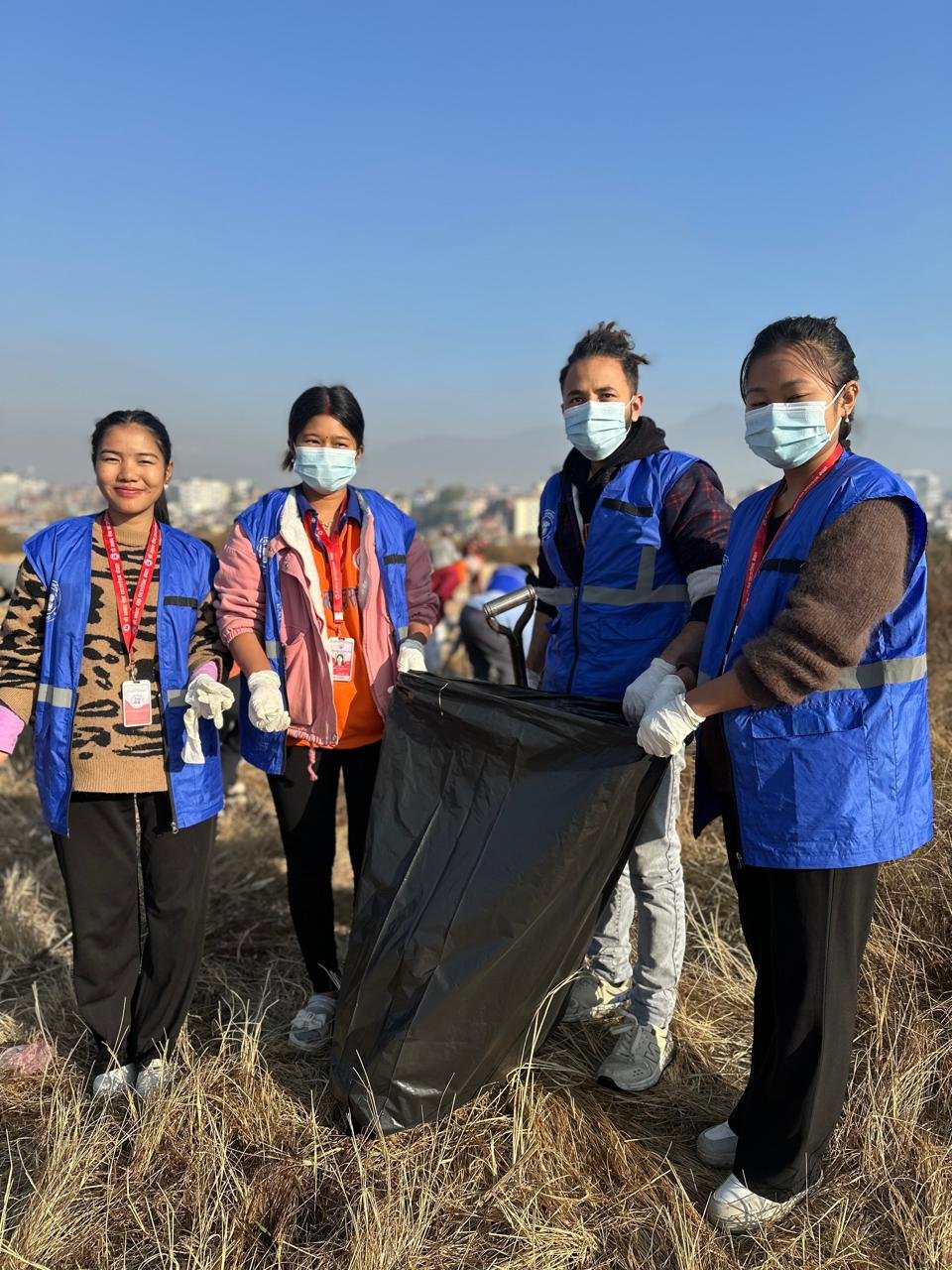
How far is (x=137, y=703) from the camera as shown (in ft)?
7.58

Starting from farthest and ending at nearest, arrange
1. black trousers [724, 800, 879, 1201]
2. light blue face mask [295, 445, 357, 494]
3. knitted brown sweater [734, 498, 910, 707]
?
light blue face mask [295, 445, 357, 494], black trousers [724, 800, 879, 1201], knitted brown sweater [734, 498, 910, 707]

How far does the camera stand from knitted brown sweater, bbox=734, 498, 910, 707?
1623 millimetres

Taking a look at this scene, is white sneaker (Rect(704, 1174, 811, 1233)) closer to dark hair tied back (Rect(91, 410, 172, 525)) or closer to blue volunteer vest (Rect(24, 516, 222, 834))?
blue volunteer vest (Rect(24, 516, 222, 834))

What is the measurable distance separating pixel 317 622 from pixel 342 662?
13 cm

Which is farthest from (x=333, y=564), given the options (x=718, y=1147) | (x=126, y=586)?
(x=718, y=1147)

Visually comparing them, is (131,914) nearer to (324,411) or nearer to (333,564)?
(333,564)

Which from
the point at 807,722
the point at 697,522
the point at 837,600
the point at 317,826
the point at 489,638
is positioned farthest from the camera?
the point at 489,638

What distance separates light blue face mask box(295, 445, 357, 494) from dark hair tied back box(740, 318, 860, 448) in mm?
1117

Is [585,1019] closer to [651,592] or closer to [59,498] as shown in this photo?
[651,592]

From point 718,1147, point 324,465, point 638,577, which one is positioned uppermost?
point 324,465

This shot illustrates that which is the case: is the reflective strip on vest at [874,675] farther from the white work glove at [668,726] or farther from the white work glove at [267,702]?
the white work glove at [267,702]

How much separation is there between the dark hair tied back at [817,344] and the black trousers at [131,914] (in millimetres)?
1823

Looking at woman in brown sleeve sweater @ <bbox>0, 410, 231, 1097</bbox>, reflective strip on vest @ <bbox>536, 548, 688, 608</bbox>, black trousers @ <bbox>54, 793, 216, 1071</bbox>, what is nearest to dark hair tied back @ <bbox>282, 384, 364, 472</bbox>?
woman in brown sleeve sweater @ <bbox>0, 410, 231, 1097</bbox>

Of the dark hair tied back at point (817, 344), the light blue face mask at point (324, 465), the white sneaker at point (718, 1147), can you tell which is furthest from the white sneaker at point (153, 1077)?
the dark hair tied back at point (817, 344)
